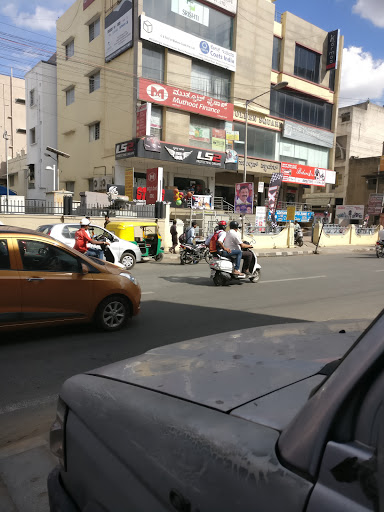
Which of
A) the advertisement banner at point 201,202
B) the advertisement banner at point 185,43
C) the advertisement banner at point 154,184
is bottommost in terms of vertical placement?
the advertisement banner at point 201,202

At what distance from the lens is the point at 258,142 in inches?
1293

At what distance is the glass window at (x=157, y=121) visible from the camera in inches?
1032

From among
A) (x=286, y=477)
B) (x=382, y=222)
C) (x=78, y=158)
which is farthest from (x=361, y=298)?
(x=78, y=158)

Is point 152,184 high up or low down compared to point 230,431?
up

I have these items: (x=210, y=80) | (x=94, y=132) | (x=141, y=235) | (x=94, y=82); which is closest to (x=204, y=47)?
(x=210, y=80)

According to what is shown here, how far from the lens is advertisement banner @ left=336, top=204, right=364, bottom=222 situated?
32.1m

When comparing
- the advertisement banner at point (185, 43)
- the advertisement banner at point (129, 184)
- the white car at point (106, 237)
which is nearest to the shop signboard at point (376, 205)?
the advertisement banner at point (185, 43)

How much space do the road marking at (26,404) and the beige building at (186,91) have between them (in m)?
22.9

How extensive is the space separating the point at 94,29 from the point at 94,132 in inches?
328

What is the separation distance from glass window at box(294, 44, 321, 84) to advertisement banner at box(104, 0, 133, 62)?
725 inches

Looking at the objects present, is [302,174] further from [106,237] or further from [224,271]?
[224,271]

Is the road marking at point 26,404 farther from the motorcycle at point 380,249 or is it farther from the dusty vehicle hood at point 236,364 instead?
the motorcycle at point 380,249

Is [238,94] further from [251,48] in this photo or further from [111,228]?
[111,228]

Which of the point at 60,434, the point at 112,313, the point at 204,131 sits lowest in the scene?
the point at 112,313
